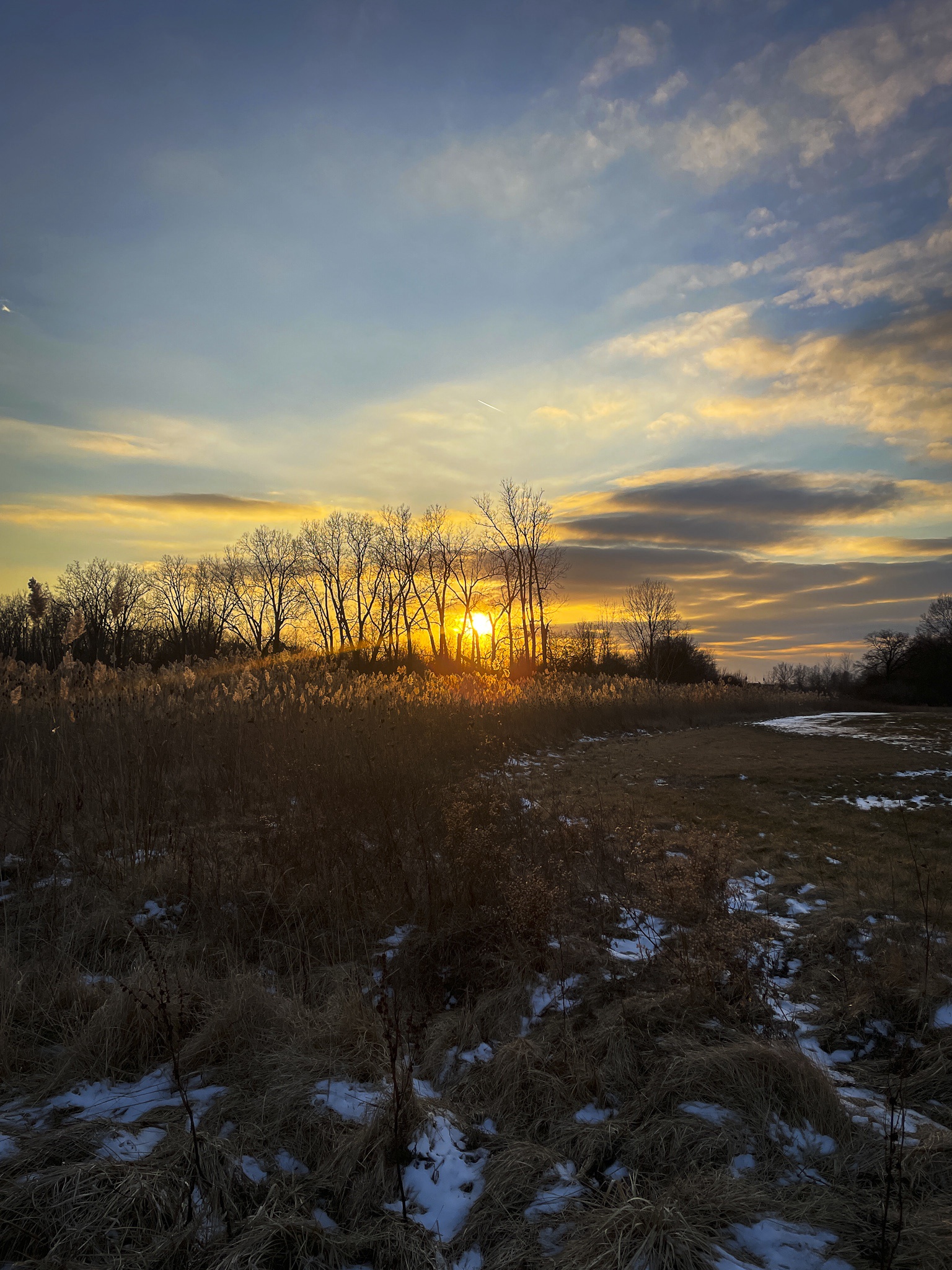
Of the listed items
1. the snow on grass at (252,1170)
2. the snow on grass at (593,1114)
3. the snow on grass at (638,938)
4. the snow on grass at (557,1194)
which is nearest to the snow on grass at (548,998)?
the snow on grass at (638,938)

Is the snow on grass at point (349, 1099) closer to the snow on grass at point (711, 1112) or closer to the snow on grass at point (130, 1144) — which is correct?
the snow on grass at point (130, 1144)

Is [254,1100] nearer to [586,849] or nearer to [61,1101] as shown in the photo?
→ [61,1101]

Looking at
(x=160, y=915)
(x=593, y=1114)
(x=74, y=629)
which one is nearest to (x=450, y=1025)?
(x=593, y=1114)

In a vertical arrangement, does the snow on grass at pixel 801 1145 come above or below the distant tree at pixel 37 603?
below

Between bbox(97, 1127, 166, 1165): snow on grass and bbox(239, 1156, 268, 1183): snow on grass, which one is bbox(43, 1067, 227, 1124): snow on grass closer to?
bbox(97, 1127, 166, 1165): snow on grass

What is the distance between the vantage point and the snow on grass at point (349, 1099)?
2668mm

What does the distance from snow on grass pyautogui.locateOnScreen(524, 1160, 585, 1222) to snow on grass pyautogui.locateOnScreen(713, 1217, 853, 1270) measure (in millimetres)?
521

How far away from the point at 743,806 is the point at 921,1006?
5241 mm

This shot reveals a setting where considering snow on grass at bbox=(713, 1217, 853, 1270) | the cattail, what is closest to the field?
snow on grass at bbox=(713, 1217, 853, 1270)

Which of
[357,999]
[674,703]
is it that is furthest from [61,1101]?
[674,703]

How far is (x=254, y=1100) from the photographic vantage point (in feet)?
8.78

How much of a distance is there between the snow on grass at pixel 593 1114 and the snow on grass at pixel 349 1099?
2.78ft

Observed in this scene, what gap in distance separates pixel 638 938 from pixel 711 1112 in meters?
1.80

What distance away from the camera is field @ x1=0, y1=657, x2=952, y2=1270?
218cm
